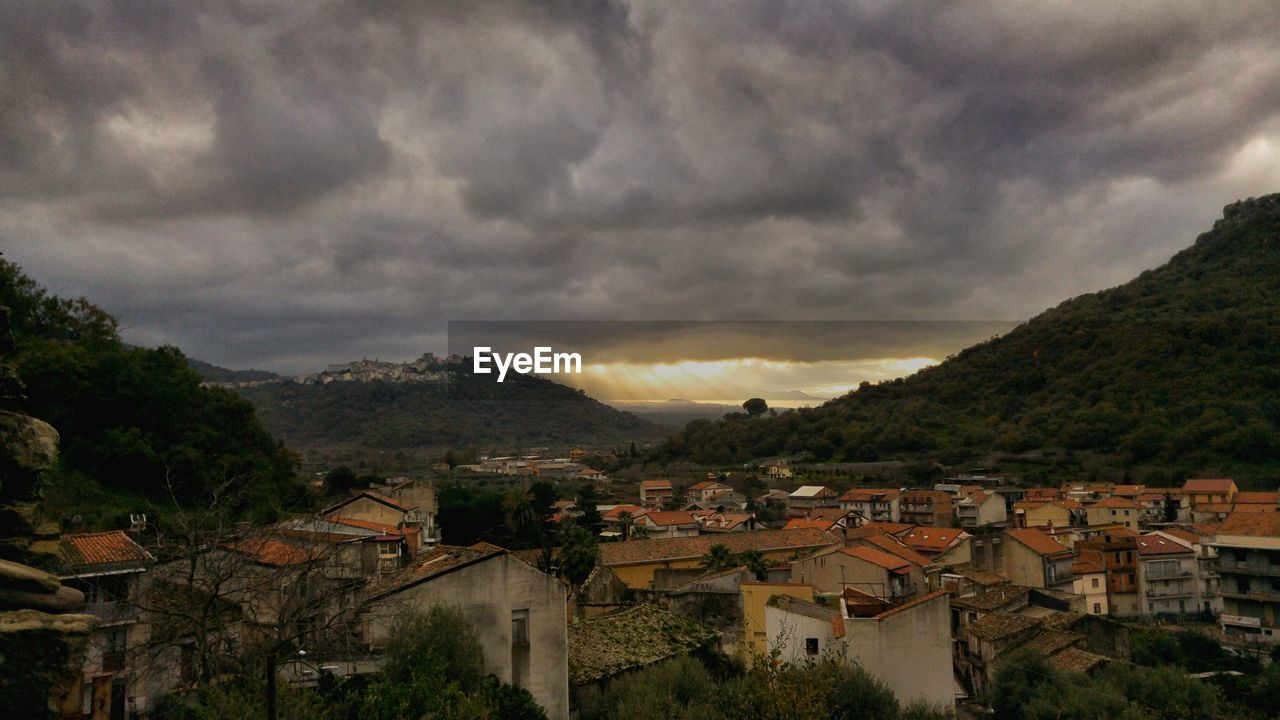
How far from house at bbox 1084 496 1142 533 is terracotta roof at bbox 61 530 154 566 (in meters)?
65.2

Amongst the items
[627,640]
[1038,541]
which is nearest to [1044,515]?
[1038,541]

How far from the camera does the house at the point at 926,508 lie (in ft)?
222

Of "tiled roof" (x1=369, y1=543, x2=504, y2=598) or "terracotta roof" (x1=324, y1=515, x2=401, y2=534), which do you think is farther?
"terracotta roof" (x1=324, y1=515, x2=401, y2=534)

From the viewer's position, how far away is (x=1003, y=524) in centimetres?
6688

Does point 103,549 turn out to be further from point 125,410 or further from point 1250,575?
point 1250,575

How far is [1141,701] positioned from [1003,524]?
1906 inches

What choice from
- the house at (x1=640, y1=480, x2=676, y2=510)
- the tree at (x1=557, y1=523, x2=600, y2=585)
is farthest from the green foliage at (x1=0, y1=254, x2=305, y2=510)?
the house at (x1=640, y1=480, x2=676, y2=510)

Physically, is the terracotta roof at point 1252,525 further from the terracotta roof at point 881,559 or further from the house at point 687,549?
the house at point 687,549

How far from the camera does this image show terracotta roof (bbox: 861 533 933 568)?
131 ft

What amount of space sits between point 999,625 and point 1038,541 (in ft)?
60.3

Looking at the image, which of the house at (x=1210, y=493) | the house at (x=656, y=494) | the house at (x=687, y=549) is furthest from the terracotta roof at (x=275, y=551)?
the house at (x=1210, y=493)

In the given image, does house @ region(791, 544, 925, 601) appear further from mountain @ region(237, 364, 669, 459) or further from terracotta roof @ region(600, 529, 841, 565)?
mountain @ region(237, 364, 669, 459)

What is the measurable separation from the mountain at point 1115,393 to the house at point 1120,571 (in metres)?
28.6

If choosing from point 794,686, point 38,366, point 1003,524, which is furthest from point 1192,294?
point 38,366
